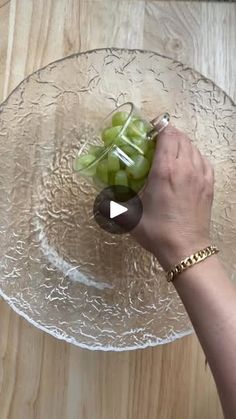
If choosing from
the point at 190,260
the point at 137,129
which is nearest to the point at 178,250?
the point at 190,260

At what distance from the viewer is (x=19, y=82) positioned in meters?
0.74

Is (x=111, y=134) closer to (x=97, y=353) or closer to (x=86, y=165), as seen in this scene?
(x=86, y=165)

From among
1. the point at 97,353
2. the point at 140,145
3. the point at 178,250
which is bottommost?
the point at 97,353

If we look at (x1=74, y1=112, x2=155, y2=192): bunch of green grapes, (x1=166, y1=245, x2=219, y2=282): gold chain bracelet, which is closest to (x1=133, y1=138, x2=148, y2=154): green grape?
(x1=74, y1=112, x2=155, y2=192): bunch of green grapes

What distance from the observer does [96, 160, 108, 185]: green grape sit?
0.64 m

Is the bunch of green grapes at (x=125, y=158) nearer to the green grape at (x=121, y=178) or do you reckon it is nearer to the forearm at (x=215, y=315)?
the green grape at (x=121, y=178)

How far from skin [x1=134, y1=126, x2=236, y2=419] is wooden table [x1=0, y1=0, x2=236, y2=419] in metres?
0.15

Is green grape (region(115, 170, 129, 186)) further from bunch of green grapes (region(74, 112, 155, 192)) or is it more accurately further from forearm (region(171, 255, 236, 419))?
forearm (region(171, 255, 236, 419))

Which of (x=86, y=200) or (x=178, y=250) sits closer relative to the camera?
(x=178, y=250)

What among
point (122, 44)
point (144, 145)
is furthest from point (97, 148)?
point (122, 44)

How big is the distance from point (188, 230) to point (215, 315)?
9cm

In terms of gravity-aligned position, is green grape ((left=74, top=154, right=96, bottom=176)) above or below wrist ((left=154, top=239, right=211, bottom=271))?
above

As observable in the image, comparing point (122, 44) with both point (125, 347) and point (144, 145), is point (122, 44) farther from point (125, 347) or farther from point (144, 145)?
point (125, 347)
